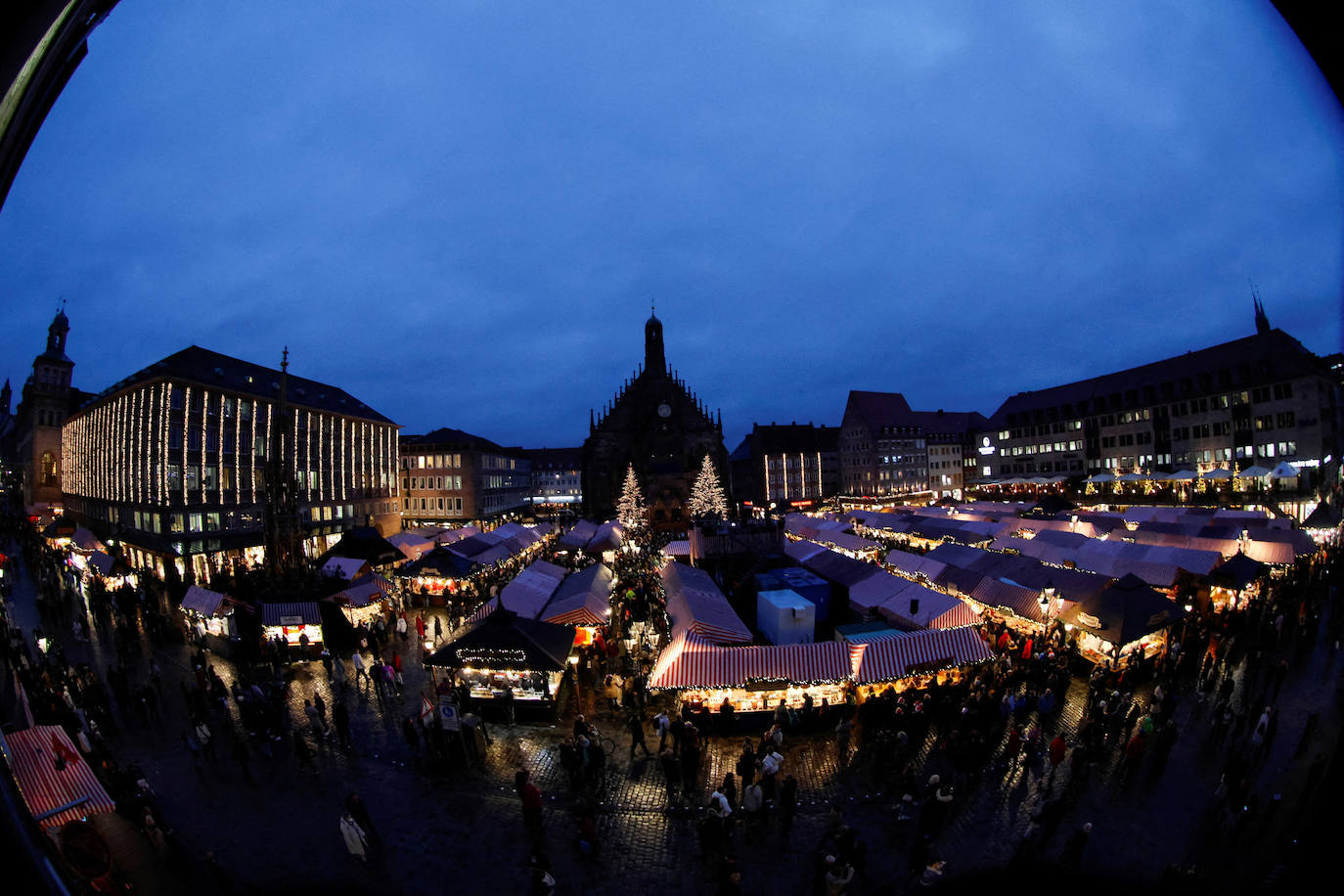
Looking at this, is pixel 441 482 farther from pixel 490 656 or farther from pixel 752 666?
pixel 752 666

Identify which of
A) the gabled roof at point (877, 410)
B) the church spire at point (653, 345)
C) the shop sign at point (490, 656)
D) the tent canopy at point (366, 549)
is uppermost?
the church spire at point (653, 345)

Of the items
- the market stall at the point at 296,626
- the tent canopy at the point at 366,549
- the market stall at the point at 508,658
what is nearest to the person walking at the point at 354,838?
the market stall at the point at 508,658

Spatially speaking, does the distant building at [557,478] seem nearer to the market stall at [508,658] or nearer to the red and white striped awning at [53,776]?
the market stall at [508,658]

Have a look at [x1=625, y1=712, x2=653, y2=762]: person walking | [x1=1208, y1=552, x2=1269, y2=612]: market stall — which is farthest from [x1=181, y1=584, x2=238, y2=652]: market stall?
[x1=1208, y1=552, x2=1269, y2=612]: market stall

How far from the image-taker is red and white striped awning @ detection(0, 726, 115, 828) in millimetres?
5199

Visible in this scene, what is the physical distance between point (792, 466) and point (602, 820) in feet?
245

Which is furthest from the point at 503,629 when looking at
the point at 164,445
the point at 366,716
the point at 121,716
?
the point at 164,445

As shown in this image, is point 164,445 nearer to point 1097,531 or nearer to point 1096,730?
point 1096,730

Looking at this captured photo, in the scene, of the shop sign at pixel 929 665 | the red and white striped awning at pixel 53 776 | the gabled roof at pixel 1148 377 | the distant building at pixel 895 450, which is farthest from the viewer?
the distant building at pixel 895 450

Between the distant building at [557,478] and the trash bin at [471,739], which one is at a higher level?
the distant building at [557,478]

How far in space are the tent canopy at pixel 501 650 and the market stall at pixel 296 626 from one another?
21.9ft

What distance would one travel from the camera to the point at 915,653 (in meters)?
11.6

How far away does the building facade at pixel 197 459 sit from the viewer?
26.3m

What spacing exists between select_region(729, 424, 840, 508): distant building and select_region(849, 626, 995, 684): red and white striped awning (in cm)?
6597
